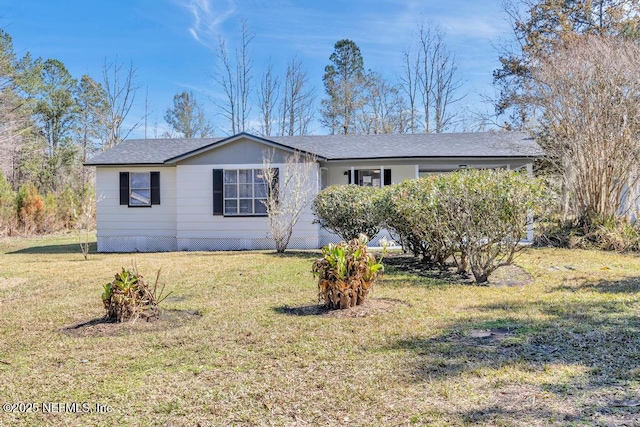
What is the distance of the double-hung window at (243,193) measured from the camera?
13.5 m

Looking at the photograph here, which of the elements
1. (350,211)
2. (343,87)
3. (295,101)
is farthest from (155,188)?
(343,87)

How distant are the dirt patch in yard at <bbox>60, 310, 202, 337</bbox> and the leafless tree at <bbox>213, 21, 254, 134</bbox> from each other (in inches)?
928

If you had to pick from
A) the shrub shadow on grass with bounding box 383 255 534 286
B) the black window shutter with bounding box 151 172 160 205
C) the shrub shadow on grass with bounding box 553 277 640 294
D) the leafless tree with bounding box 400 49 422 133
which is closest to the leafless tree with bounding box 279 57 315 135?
the leafless tree with bounding box 400 49 422 133

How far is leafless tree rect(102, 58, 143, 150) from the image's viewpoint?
29188 millimetres

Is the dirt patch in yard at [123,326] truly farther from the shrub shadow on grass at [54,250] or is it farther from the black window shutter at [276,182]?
the shrub shadow on grass at [54,250]

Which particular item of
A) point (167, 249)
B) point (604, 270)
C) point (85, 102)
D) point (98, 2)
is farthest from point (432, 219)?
point (85, 102)

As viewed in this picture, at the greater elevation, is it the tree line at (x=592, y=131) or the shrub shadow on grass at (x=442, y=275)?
the tree line at (x=592, y=131)

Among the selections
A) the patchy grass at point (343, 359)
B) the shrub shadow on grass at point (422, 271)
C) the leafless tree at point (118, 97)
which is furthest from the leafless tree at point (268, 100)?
the patchy grass at point (343, 359)

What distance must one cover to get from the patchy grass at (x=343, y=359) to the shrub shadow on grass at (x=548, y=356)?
0.01m

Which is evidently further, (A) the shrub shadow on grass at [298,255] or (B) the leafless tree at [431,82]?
(B) the leafless tree at [431,82]

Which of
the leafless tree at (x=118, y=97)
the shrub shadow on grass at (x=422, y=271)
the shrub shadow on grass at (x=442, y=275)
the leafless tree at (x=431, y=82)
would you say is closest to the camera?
the shrub shadow on grass at (x=442, y=275)

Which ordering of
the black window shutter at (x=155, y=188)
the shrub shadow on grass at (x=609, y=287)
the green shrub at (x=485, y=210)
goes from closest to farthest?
the shrub shadow on grass at (x=609, y=287) → the green shrub at (x=485, y=210) → the black window shutter at (x=155, y=188)

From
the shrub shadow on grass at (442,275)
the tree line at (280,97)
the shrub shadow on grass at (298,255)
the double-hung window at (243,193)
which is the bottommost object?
the shrub shadow on grass at (442,275)

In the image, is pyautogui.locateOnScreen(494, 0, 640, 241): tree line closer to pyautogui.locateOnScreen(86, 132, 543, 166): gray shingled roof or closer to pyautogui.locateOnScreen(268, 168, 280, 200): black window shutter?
pyautogui.locateOnScreen(86, 132, 543, 166): gray shingled roof
